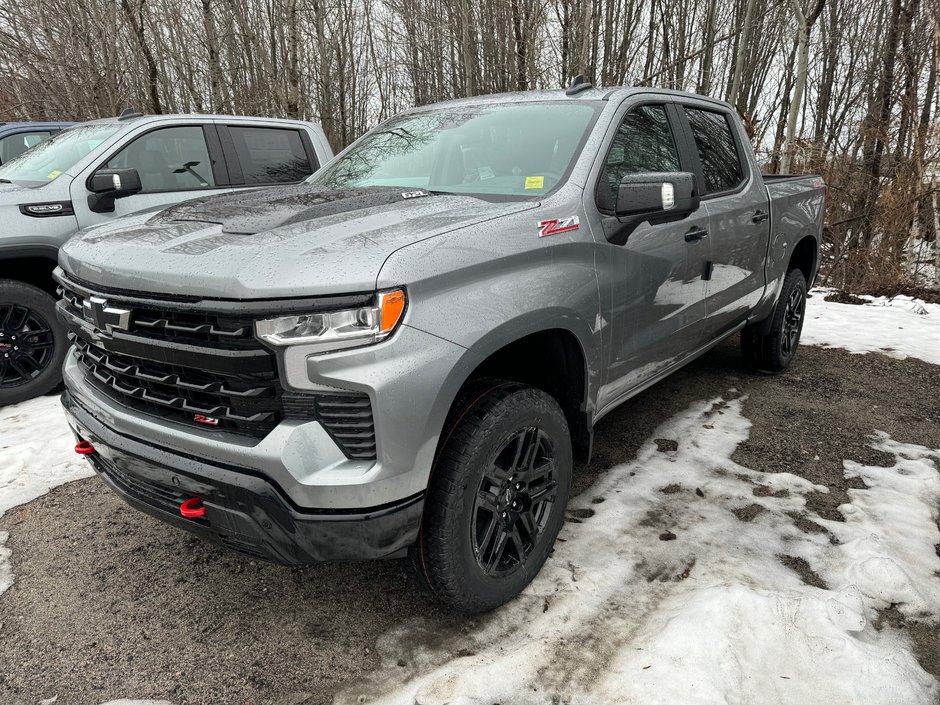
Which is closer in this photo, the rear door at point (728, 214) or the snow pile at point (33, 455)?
the snow pile at point (33, 455)

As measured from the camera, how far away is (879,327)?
6.47 metres

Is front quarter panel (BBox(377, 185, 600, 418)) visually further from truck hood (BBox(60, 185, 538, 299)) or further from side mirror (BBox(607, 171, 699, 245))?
side mirror (BBox(607, 171, 699, 245))

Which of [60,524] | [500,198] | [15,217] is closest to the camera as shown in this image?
[500,198]

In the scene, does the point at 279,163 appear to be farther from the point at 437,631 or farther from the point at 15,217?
the point at 437,631

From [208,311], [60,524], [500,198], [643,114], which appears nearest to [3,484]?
[60,524]

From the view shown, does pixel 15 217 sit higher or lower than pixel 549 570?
higher

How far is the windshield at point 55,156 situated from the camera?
188 inches

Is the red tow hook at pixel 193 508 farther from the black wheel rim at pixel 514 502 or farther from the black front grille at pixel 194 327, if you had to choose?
the black wheel rim at pixel 514 502

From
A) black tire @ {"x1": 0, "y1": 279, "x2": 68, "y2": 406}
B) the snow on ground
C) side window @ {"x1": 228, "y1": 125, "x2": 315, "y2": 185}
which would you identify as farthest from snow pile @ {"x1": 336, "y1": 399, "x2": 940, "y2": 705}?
side window @ {"x1": 228, "y1": 125, "x2": 315, "y2": 185}

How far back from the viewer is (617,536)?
2.85m

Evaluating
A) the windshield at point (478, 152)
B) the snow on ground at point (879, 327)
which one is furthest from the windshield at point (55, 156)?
the snow on ground at point (879, 327)

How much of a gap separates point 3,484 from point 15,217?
1.90 m

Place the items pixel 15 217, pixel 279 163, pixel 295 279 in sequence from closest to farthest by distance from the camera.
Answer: pixel 295 279
pixel 15 217
pixel 279 163

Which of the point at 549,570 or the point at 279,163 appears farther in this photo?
the point at 279,163
